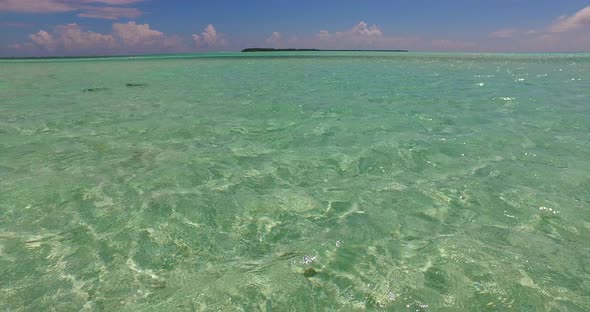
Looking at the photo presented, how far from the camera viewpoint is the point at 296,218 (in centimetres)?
A: 586

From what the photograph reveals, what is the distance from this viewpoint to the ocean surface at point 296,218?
411 centimetres

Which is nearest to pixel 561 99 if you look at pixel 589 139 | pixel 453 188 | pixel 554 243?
pixel 589 139

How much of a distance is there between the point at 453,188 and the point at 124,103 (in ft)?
51.9

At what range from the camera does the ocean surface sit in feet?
13.5

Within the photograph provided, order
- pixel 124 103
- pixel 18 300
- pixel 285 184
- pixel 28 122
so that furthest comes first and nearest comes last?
pixel 124 103 < pixel 28 122 < pixel 285 184 < pixel 18 300

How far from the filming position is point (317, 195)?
670cm

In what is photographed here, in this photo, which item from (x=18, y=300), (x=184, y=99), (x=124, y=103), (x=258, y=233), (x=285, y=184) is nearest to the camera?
(x=18, y=300)

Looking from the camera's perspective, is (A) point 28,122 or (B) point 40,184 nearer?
(B) point 40,184

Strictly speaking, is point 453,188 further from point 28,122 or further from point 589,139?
point 28,122

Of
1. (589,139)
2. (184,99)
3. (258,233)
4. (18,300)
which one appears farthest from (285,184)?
(184,99)

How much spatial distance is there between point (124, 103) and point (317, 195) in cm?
1421

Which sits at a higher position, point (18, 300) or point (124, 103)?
point (124, 103)

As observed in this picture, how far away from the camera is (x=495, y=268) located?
14.6ft

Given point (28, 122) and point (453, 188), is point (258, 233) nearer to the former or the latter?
point (453, 188)
